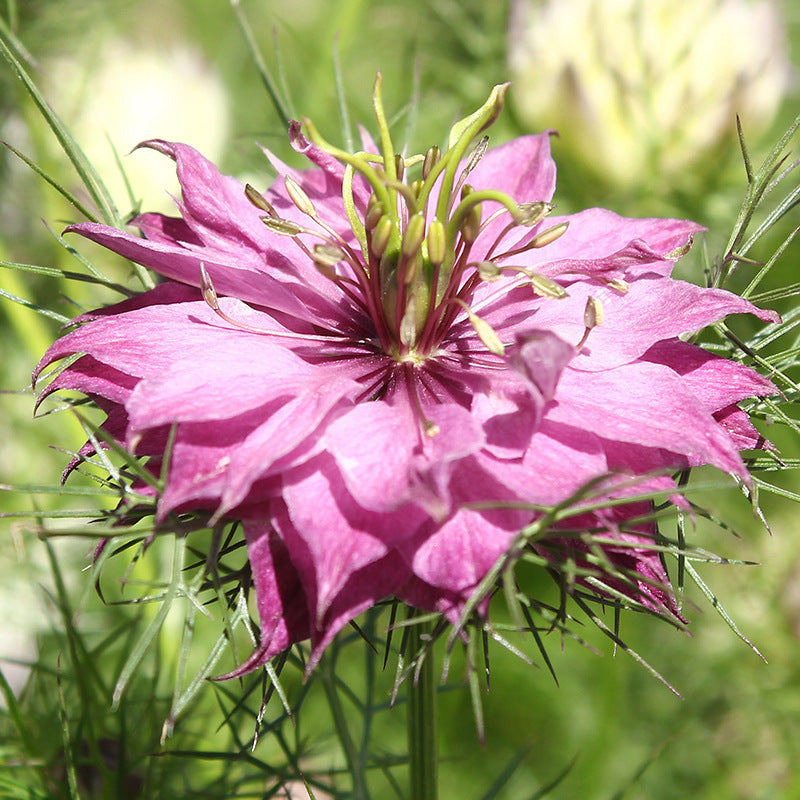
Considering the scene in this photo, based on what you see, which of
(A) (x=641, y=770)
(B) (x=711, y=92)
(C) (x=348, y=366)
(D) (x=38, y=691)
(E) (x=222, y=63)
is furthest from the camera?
(E) (x=222, y=63)

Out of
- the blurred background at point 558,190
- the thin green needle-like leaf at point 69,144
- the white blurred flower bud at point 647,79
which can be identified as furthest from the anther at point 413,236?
the white blurred flower bud at point 647,79

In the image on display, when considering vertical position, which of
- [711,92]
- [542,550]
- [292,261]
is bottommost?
[542,550]

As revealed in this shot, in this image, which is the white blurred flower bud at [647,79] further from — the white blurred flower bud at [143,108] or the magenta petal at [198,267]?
the magenta petal at [198,267]

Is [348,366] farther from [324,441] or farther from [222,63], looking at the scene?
[222,63]

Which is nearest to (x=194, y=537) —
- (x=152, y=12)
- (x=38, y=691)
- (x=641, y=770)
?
(x=38, y=691)

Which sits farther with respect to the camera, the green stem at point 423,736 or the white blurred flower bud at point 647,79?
the white blurred flower bud at point 647,79

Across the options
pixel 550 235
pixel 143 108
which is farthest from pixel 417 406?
pixel 143 108

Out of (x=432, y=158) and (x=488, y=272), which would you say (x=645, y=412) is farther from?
(x=432, y=158)
